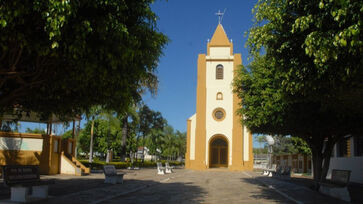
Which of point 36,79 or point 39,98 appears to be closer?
point 36,79

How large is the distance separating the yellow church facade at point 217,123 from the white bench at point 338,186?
26398mm

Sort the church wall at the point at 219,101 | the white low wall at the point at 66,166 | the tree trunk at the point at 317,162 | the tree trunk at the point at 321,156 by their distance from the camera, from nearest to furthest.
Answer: the tree trunk at the point at 321,156, the tree trunk at the point at 317,162, the white low wall at the point at 66,166, the church wall at the point at 219,101

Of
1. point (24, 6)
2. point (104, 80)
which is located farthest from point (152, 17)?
point (24, 6)

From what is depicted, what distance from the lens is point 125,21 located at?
7.41 metres

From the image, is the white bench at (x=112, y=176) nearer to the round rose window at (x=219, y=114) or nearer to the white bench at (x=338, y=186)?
the white bench at (x=338, y=186)

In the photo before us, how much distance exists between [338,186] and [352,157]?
12.0m

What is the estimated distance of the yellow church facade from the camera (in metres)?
39.8

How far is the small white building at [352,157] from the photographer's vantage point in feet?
69.5

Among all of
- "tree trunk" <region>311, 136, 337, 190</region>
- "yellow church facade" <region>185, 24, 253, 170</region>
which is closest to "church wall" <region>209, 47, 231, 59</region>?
"yellow church facade" <region>185, 24, 253, 170</region>

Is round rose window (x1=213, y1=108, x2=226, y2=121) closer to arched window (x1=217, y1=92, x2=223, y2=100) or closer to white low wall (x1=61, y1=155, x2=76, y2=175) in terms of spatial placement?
arched window (x1=217, y1=92, x2=223, y2=100)

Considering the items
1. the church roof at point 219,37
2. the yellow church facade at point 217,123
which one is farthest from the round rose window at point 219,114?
the church roof at point 219,37

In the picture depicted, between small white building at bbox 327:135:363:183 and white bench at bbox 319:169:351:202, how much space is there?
8.47 metres

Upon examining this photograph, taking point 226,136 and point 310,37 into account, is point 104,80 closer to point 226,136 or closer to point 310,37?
point 310,37

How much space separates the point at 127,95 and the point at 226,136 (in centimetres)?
3232
